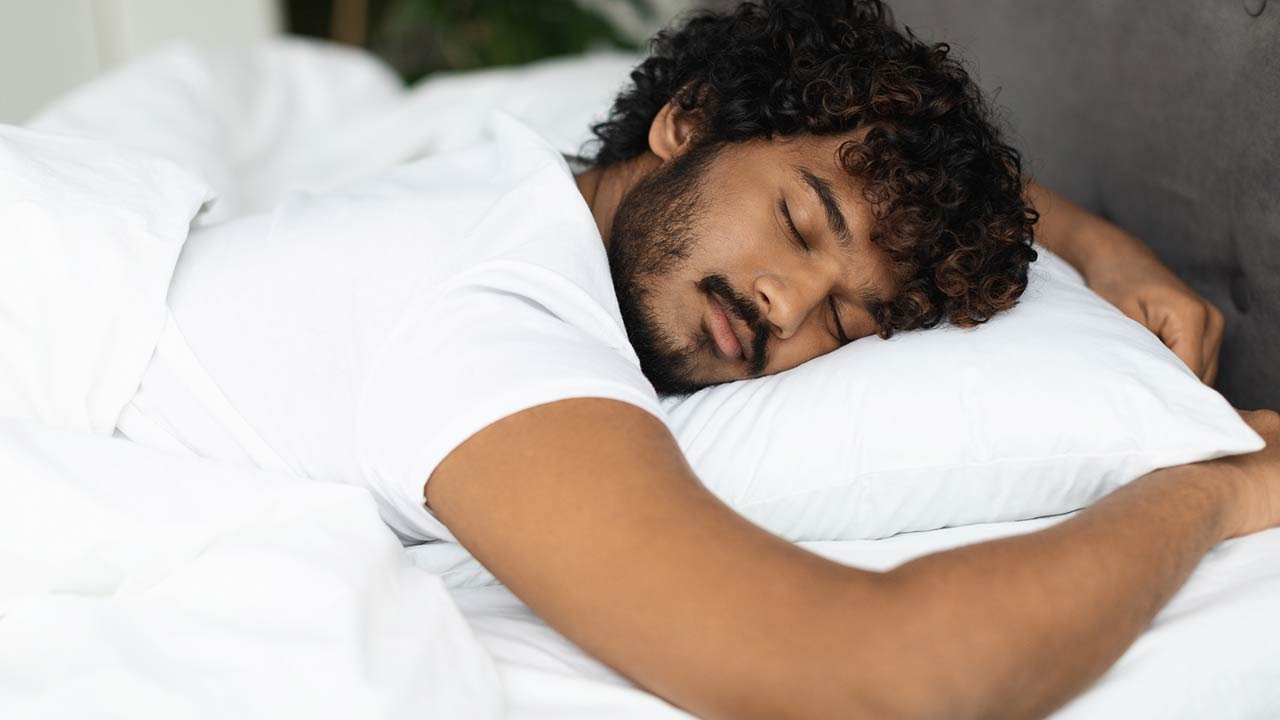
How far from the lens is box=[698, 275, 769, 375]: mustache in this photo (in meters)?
1.19

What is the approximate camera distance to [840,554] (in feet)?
3.41

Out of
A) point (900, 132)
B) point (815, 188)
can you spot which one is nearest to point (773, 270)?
point (815, 188)

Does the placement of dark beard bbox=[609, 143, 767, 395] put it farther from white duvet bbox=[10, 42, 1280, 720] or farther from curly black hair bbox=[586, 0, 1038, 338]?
white duvet bbox=[10, 42, 1280, 720]

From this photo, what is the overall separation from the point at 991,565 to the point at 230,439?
0.76m

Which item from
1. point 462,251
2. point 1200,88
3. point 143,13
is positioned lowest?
point 143,13

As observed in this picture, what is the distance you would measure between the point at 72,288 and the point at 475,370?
482 millimetres

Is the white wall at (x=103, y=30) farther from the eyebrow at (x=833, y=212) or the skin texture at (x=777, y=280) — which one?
the eyebrow at (x=833, y=212)

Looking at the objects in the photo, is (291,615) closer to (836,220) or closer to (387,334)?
(387,334)

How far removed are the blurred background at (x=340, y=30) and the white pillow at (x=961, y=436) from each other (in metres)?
2.04

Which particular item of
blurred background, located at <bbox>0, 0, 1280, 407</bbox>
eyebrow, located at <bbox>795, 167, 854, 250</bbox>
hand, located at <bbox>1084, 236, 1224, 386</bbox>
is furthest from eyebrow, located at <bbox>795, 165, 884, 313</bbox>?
blurred background, located at <bbox>0, 0, 1280, 407</bbox>

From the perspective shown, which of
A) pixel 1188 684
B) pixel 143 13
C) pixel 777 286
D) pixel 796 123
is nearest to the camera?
pixel 1188 684

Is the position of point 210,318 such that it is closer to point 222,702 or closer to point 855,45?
point 222,702

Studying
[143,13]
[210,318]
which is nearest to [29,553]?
[210,318]

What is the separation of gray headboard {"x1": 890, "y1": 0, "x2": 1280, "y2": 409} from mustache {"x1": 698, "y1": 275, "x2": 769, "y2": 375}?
633mm
